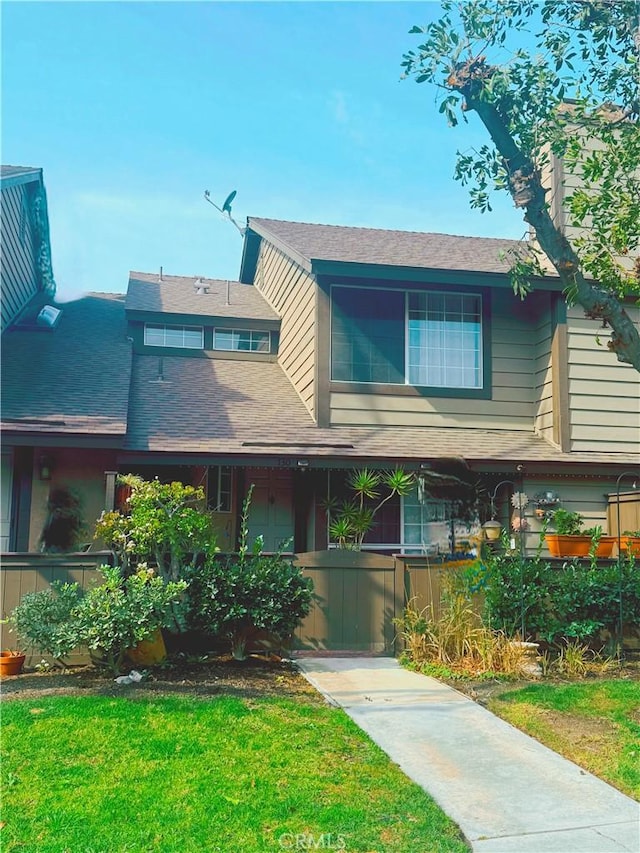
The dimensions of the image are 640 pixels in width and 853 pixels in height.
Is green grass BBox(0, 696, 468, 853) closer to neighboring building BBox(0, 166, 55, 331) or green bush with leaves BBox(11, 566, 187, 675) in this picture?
green bush with leaves BBox(11, 566, 187, 675)

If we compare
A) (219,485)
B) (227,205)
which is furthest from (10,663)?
(227,205)

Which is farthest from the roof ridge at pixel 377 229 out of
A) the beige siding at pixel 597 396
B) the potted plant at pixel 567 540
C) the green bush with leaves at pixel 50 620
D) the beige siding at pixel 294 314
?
the green bush with leaves at pixel 50 620

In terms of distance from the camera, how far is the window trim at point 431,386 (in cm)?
1235

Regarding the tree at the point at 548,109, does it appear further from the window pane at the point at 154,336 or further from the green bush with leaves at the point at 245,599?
the window pane at the point at 154,336

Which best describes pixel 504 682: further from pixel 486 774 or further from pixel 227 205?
pixel 227 205

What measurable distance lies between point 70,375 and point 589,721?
354 inches

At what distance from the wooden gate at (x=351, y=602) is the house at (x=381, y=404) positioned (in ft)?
6.99

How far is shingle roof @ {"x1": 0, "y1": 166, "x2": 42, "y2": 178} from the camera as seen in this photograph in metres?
12.7

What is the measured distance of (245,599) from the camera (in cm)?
837

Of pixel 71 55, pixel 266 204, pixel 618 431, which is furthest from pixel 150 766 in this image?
pixel 266 204

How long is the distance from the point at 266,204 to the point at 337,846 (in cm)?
1596

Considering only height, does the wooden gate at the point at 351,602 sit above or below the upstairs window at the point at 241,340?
below

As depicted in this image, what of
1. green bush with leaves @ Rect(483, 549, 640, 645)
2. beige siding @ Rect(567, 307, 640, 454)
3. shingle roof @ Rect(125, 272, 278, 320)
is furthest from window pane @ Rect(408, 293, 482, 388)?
green bush with leaves @ Rect(483, 549, 640, 645)

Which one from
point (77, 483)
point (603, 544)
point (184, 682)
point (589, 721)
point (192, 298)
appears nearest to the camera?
point (589, 721)
